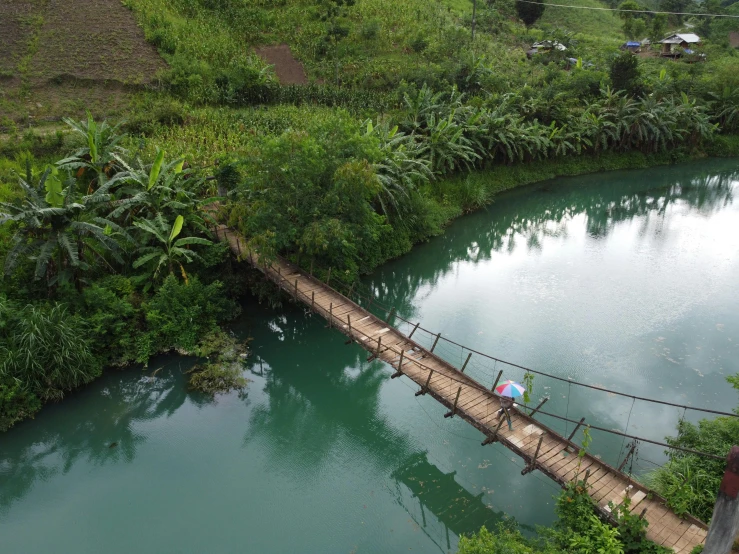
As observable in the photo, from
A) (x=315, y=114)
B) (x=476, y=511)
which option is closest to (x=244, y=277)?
(x=476, y=511)

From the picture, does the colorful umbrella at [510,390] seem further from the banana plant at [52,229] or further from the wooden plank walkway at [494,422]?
the banana plant at [52,229]

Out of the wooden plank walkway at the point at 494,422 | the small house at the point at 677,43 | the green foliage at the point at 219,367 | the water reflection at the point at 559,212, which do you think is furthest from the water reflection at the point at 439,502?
the small house at the point at 677,43

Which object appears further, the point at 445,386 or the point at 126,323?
the point at 126,323

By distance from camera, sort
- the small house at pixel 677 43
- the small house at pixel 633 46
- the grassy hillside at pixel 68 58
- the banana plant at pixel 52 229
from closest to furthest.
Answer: the banana plant at pixel 52 229
the grassy hillside at pixel 68 58
the small house at pixel 677 43
the small house at pixel 633 46

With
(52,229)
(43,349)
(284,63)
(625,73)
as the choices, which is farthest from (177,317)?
(625,73)

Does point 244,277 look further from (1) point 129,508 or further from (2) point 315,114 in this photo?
(2) point 315,114

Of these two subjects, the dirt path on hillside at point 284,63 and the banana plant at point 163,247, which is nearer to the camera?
the banana plant at point 163,247

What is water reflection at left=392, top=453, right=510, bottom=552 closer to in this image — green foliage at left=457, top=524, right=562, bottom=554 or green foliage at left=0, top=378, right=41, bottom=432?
green foliage at left=457, top=524, right=562, bottom=554

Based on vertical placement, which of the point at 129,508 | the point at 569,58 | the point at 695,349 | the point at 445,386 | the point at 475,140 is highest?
the point at 569,58
